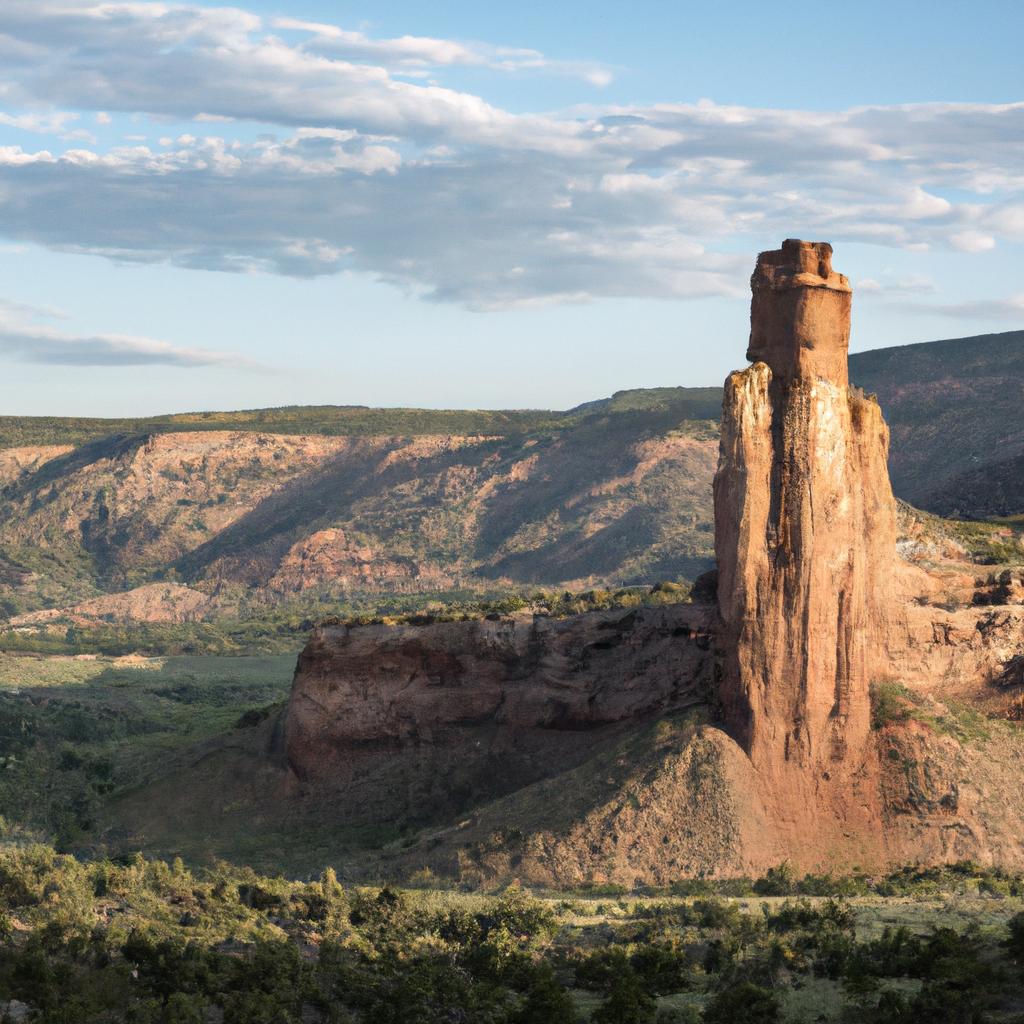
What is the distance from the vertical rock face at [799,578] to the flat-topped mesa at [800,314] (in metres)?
0.03

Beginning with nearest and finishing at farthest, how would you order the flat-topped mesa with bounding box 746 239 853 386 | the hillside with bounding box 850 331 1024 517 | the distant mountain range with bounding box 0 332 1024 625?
the flat-topped mesa with bounding box 746 239 853 386 < the hillside with bounding box 850 331 1024 517 < the distant mountain range with bounding box 0 332 1024 625

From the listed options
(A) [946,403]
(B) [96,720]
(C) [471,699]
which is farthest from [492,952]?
(A) [946,403]

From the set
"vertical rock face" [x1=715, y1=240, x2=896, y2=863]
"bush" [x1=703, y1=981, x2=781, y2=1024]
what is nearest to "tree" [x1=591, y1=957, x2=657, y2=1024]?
"bush" [x1=703, y1=981, x2=781, y2=1024]

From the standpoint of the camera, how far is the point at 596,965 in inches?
974

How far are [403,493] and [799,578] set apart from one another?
109 meters

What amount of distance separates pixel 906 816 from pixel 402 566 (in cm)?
9786

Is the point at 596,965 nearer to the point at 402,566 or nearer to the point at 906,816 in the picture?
the point at 906,816

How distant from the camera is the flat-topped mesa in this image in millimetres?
33719

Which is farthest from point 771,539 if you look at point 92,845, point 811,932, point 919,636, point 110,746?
point 110,746

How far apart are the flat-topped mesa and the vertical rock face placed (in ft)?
0.08

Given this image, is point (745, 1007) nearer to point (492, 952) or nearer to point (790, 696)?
point (492, 952)

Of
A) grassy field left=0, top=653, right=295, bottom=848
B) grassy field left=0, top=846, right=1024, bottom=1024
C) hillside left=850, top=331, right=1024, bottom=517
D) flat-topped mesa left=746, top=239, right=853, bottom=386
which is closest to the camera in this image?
grassy field left=0, top=846, right=1024, bottom=1024

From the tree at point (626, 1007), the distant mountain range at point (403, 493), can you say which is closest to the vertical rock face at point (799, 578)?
the tree at point (626, 1007)

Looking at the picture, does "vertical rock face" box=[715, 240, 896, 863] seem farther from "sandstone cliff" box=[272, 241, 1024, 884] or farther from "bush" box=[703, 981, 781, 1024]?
"bush" box=[703, 981, 781, 1024]
